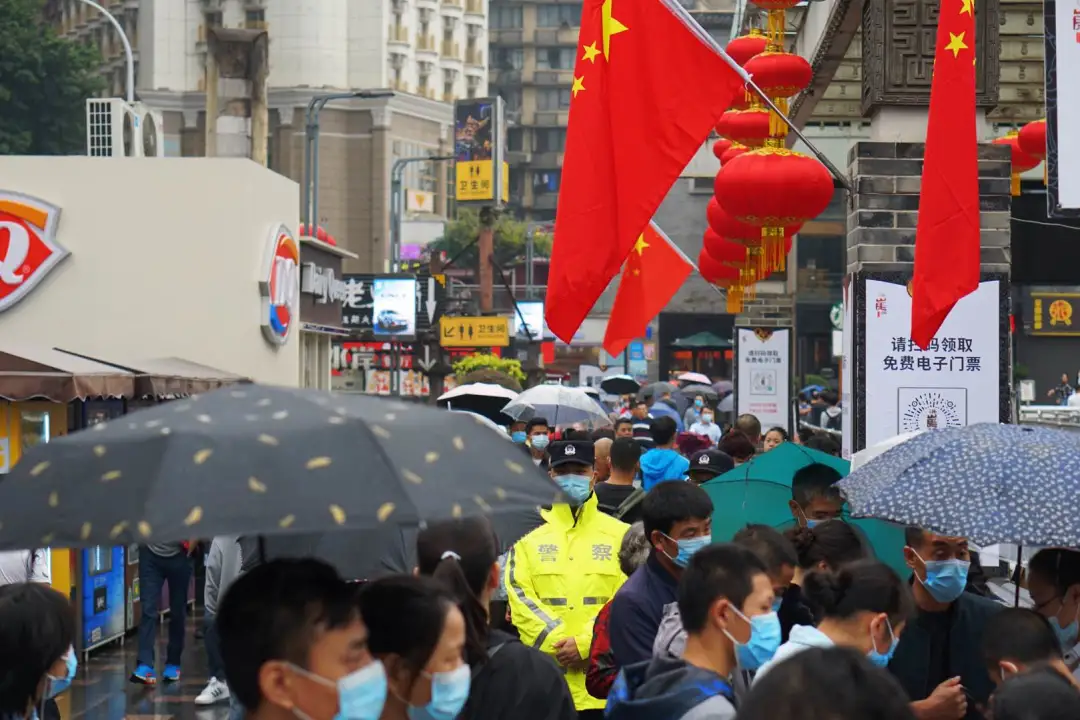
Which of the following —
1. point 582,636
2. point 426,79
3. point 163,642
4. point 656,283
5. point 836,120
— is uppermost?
point 426,79

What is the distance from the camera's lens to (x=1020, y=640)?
16.1 ft

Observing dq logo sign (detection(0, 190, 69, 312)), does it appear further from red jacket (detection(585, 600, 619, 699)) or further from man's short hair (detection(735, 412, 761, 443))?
red jacket (detection(585, 600, 619, 699))

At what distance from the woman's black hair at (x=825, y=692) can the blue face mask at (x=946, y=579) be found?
2781 mm

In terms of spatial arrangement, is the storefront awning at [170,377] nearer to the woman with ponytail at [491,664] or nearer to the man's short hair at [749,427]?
the man's short hair at [749,427]

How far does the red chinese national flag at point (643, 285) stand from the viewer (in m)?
13.7

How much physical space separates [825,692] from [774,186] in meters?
8.03

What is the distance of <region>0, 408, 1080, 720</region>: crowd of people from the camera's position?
3.85 metres

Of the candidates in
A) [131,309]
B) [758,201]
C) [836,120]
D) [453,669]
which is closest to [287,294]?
[131,309]

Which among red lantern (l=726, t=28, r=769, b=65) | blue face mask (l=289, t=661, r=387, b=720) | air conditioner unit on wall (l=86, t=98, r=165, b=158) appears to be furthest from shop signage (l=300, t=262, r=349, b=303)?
blue face mask (l=289, t=661, r=387, b=720)

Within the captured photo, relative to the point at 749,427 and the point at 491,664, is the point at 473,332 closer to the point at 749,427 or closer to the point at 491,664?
the point at 749,427

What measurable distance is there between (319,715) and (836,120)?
17.5 m

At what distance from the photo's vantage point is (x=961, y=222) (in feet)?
29.9

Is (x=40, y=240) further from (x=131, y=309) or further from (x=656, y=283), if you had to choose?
(x=656, y=283)

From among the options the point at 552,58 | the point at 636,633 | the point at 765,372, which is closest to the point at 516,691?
the point at 636,633
